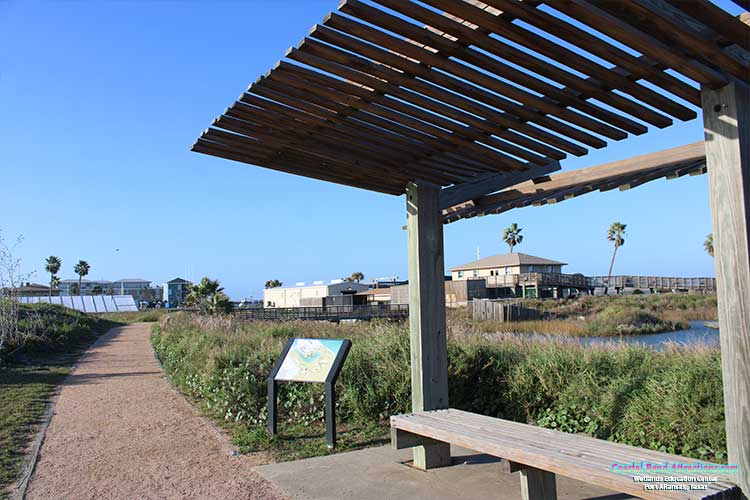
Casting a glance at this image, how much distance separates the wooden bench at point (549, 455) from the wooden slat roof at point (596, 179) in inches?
73.3

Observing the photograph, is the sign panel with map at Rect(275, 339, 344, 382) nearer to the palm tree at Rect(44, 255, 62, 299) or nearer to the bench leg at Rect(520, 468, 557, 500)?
the bench leg at Rect(520, 468, 557, 500)

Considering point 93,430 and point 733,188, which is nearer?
point 733,188

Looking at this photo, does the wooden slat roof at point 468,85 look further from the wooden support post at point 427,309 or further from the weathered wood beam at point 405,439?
the weathered wood beam at point 405,439

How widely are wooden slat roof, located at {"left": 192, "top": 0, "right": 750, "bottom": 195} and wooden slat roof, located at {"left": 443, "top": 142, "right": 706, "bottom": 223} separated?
178 mm

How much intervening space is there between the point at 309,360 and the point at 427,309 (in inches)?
75.7

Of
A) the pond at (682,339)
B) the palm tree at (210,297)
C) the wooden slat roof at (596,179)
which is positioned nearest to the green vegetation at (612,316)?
the pond at (682,339)

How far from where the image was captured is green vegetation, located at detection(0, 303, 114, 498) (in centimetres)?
657

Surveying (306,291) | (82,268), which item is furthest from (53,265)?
(306,291)

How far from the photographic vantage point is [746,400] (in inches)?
113

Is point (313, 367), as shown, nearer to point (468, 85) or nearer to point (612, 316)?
point (468, 85)

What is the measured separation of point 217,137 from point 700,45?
3154 mm

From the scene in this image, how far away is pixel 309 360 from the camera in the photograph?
658 centimetres

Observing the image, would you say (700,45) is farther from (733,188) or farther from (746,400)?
(746,400)

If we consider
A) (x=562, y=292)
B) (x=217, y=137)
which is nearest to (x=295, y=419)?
(x=217, y=137)
